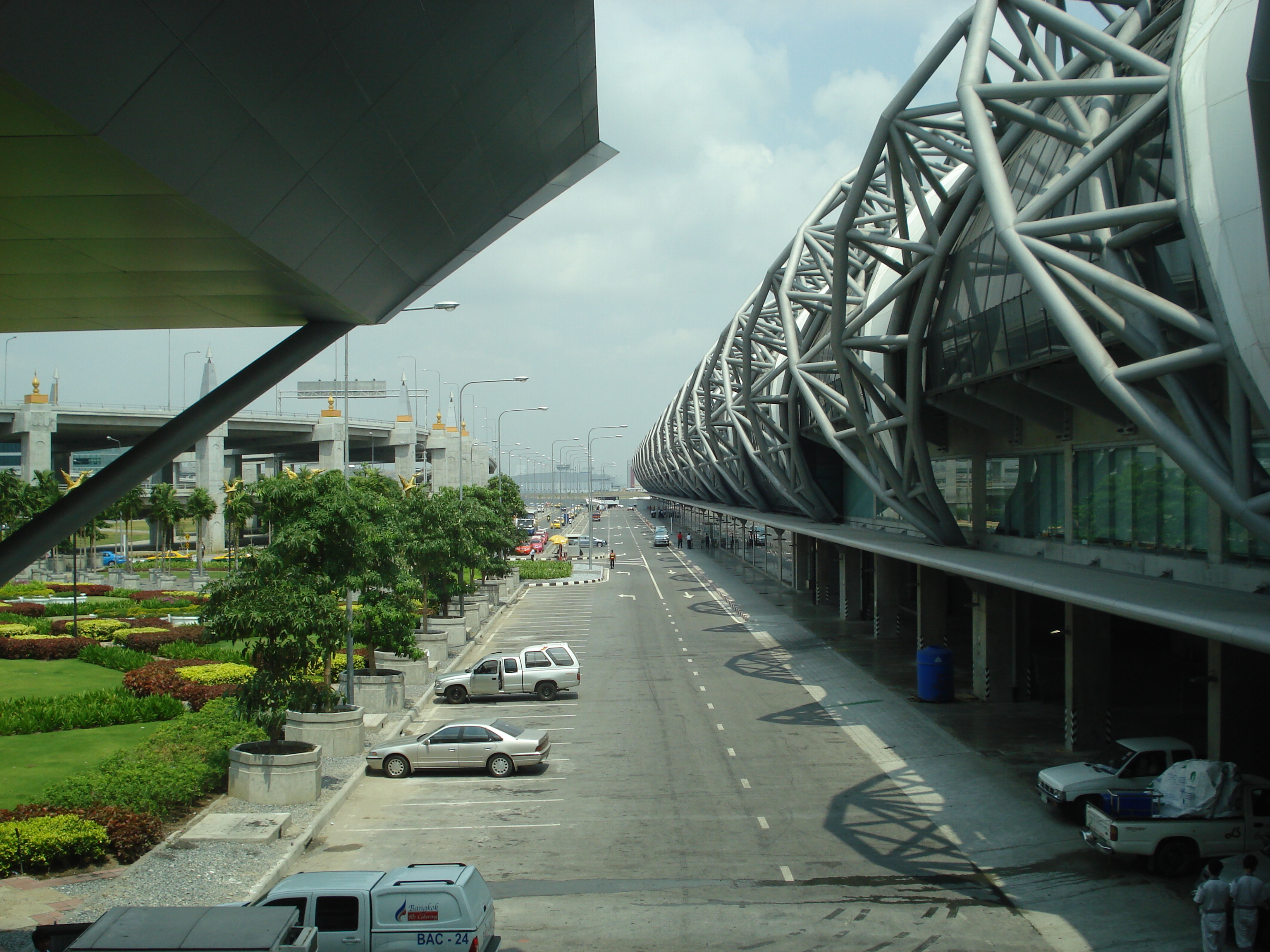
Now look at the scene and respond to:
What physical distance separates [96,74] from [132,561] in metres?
75.4

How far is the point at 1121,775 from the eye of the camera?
15055mm

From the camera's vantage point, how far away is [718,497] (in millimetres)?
78500

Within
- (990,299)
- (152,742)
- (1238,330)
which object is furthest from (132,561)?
(1238,330)

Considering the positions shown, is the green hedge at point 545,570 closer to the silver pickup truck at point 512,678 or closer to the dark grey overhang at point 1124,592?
the silver pickup truck at point 512,678

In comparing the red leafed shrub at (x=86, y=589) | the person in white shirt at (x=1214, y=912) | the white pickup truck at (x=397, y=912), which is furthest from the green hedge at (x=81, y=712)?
the red leafed shrub at (x=86, y=589)

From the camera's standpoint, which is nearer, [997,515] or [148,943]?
[148,943]

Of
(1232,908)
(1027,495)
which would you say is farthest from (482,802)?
(1027,495)

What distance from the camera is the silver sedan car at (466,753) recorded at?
18594 millimetres

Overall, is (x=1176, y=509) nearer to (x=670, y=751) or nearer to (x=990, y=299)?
(x=990, y=299)

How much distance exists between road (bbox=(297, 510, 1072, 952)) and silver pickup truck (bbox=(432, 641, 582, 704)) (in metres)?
0.38

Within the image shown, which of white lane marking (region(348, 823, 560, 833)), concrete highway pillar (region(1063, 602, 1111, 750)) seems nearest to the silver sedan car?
white lane marking (region(348, 823, 560, 833))

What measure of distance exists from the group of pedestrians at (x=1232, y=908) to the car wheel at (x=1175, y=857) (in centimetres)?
248

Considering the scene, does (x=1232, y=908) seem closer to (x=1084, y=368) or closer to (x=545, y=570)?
(x=1084, y=368)

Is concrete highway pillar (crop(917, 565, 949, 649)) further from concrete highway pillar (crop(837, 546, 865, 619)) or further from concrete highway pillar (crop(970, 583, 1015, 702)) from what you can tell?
concrete highway pillar (crop(837, 546, 865, 619))
